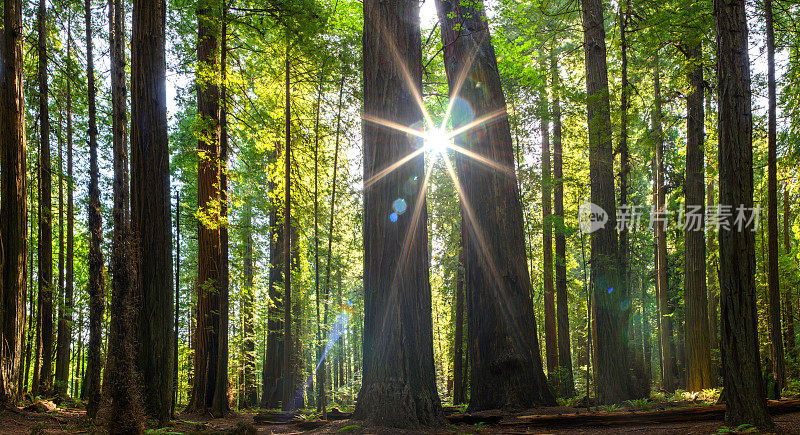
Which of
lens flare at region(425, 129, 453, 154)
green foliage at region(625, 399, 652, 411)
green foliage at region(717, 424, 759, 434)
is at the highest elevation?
lens flare at region(425, 129, 453, 154)

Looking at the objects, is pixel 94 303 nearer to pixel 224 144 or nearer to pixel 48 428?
pixel 48 428

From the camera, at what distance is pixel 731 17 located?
6.05 meters

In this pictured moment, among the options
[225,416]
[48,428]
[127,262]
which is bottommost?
[225,416]

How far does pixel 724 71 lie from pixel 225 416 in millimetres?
10749

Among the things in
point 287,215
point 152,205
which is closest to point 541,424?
point 152,205

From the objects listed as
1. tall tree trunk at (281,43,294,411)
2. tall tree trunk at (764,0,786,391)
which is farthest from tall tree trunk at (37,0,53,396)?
tall tree trunk at (764,0,786,391)

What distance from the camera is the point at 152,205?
7.57 m

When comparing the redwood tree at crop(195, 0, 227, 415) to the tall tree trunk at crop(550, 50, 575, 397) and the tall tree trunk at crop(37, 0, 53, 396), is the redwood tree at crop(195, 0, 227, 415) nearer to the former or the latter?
the tall tree trunk at crop(37, 0, 53, 396)

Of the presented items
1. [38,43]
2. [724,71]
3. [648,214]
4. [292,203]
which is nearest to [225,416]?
[292,203]

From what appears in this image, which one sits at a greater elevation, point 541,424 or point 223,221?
point 223,221

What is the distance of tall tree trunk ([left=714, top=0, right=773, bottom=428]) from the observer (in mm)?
5727

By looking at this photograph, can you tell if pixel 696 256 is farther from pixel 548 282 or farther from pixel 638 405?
pixel 638 405
